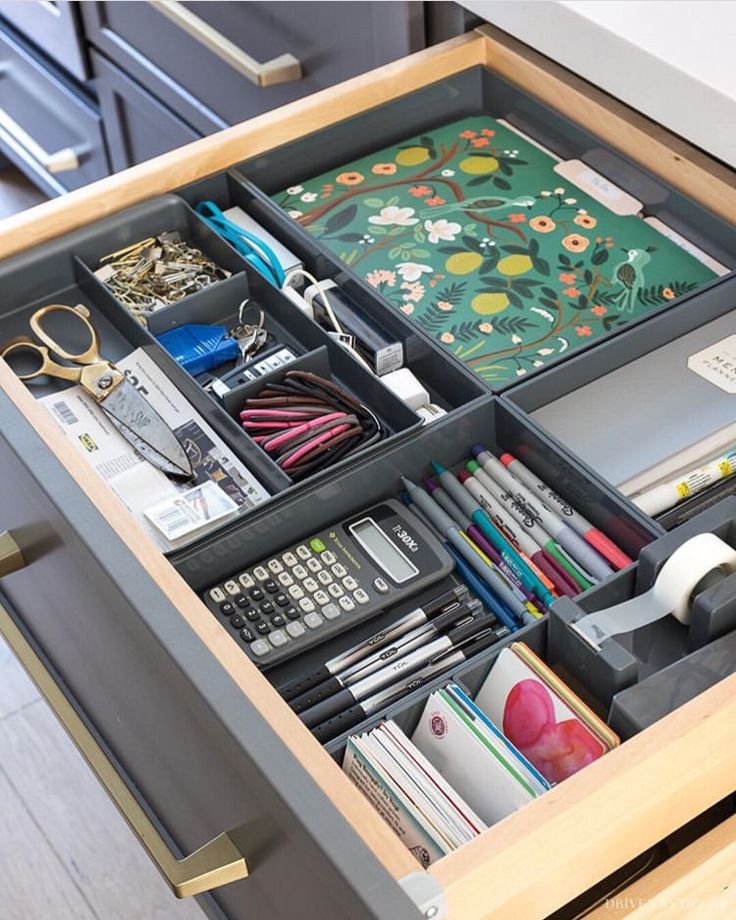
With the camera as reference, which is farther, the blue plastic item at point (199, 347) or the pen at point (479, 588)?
the blue plastic item at point (199, 347)

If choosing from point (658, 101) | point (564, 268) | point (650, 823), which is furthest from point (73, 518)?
point (658, 101)

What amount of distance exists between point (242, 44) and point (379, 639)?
96 cm

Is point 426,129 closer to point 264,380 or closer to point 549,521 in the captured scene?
point 264,380

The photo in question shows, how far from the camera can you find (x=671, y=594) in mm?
856

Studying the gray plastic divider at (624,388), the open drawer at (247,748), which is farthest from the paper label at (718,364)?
the open drawer at (247,748)

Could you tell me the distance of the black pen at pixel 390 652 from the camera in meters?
0.90

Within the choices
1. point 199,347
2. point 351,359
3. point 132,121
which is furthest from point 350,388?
point 132,121

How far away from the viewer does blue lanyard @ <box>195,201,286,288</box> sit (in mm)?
1183

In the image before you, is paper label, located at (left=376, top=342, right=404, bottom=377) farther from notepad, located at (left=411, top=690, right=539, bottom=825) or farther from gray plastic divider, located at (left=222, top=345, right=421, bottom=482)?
notepad, located at (left=411, top=690, right=539, bottom=825)

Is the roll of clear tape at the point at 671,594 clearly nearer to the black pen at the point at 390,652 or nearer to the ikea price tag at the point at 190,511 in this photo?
the black pen at the point at 390,652

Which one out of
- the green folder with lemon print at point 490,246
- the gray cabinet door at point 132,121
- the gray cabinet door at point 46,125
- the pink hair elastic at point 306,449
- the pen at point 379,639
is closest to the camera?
the pen at point 379,639

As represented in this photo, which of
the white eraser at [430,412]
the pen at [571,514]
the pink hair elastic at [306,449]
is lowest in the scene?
the pen at [571,514]

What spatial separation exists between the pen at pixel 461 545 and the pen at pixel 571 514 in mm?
67

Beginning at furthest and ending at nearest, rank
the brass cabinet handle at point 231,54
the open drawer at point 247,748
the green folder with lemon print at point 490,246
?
the brass cabinet handle at point 231,54 < the green folder with lemon print at point 490,246 < the open drawer at point 247,748
